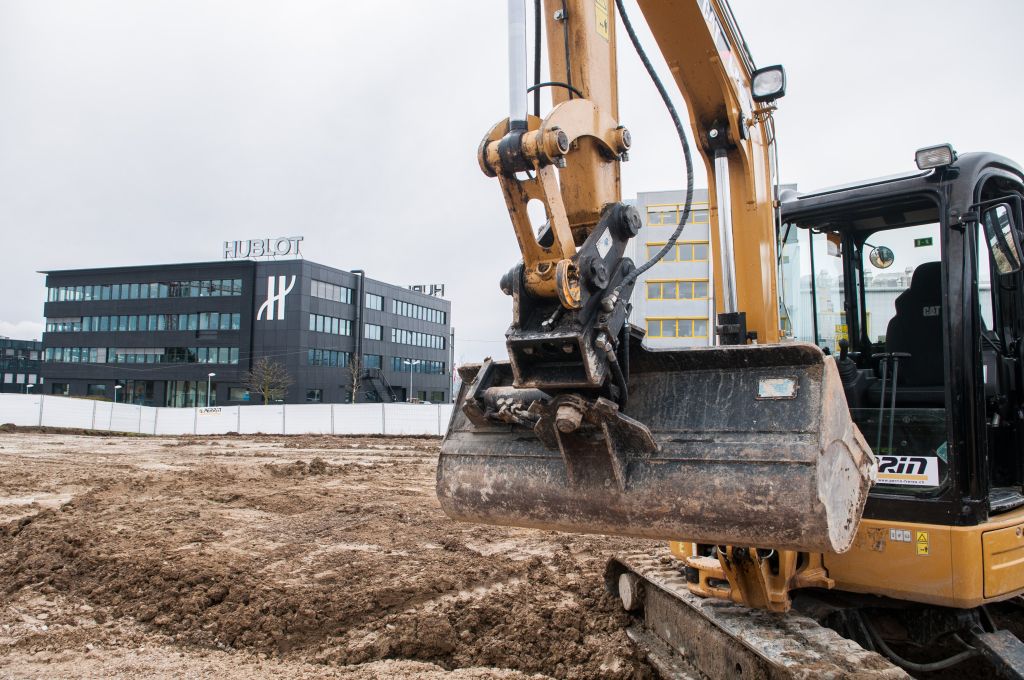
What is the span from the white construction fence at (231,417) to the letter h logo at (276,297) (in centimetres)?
2269

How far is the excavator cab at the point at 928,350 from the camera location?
338 cm

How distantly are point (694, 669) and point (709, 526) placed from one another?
167 cm

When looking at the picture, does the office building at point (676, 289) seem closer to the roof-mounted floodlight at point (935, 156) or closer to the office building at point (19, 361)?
the roof-mounted floodlight at point (935, 156)

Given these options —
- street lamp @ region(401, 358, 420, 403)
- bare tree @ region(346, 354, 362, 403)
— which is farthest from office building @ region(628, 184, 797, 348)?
street lamp @ region(401, 358, 420, 403)

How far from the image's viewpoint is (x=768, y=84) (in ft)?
12.5

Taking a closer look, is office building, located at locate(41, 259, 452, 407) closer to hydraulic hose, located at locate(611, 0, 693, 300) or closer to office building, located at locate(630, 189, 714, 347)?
office building, located at locate(630, 189, 714, 347)

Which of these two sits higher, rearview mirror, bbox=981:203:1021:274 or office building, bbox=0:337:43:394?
office building, bbox=0:337:43:394

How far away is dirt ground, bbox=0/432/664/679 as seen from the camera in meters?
4.54

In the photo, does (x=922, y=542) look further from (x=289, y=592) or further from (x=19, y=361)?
(x=19, y=361)

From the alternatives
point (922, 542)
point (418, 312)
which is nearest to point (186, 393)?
point (418, 312)

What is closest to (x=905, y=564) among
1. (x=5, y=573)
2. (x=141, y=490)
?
(x=5, y=573)

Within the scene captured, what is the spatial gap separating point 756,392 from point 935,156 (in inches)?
71.2

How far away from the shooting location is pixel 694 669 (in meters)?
3.76

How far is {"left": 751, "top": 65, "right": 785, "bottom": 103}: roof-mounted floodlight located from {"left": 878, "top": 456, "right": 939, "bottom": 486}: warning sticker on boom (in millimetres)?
1927
